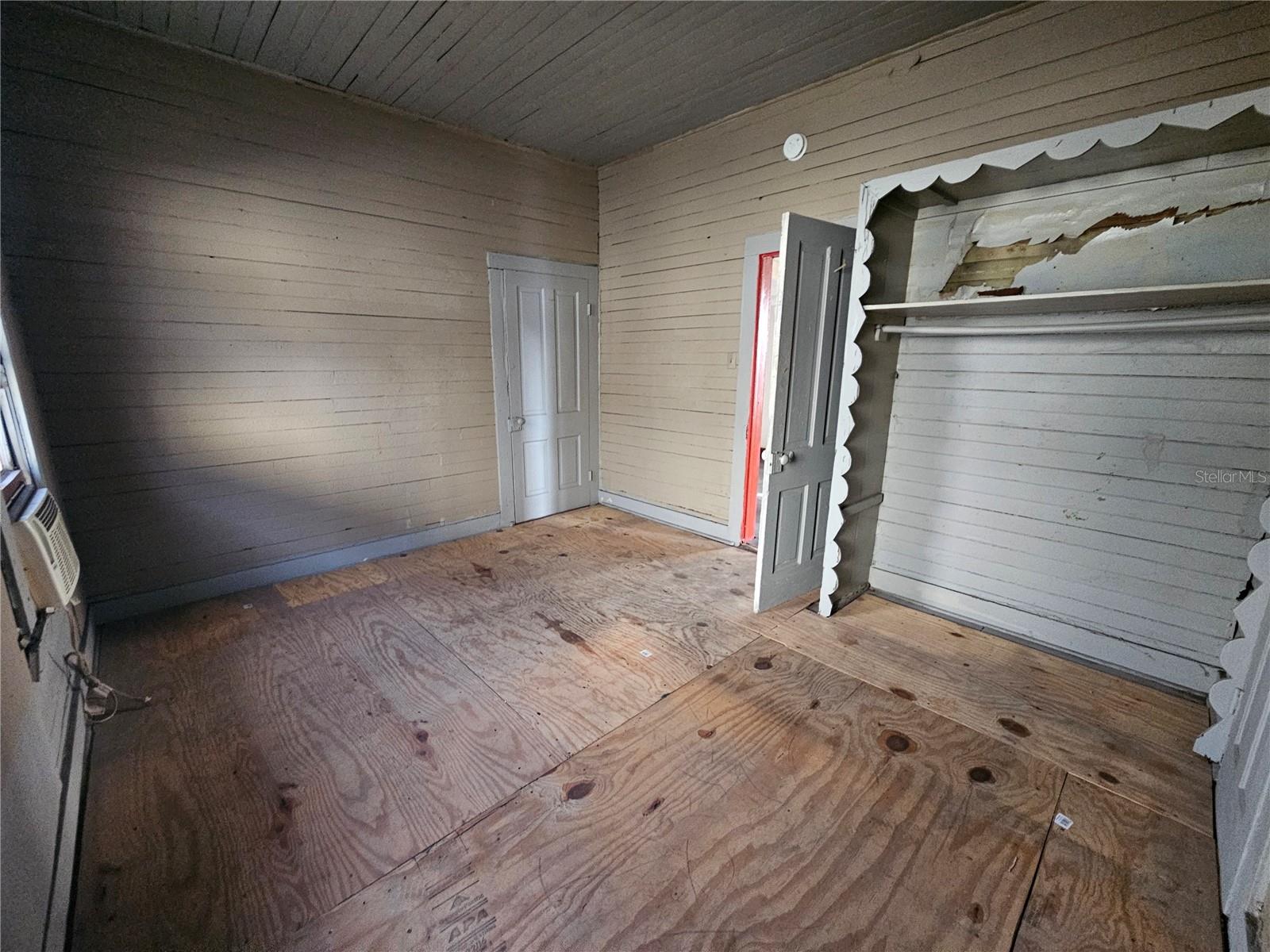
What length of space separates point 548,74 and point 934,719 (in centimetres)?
385

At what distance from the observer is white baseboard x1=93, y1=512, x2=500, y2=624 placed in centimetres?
280

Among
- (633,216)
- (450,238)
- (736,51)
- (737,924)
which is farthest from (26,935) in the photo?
(633,216)

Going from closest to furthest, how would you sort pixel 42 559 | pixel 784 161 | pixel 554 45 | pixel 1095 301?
1. pixel 42 559
2. pixel 1095 301
3. pixel 554 45
4. pixel 784 161

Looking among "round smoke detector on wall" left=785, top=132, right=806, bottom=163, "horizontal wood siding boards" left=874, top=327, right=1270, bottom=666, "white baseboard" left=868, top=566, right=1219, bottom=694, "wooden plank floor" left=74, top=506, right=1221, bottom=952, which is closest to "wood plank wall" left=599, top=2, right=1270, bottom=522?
"round smoke detector on wall" left=785, top=132, right=806, bottom=163

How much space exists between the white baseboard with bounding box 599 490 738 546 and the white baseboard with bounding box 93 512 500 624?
1162 millimetres

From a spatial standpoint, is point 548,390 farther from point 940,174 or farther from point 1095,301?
point 1095,301

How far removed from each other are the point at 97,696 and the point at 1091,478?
14.8ft

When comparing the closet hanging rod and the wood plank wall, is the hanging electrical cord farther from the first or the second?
the closet hanging rod

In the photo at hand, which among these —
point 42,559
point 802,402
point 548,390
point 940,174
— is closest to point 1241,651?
point 802,402

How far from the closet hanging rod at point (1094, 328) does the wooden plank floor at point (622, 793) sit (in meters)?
1.57

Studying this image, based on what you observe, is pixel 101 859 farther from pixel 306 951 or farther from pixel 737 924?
pixel 737 924

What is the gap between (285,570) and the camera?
3324mm

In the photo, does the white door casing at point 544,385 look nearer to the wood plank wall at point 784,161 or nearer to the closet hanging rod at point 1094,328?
the wood plank wall at point 784,161

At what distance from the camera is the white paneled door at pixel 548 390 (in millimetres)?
4195
